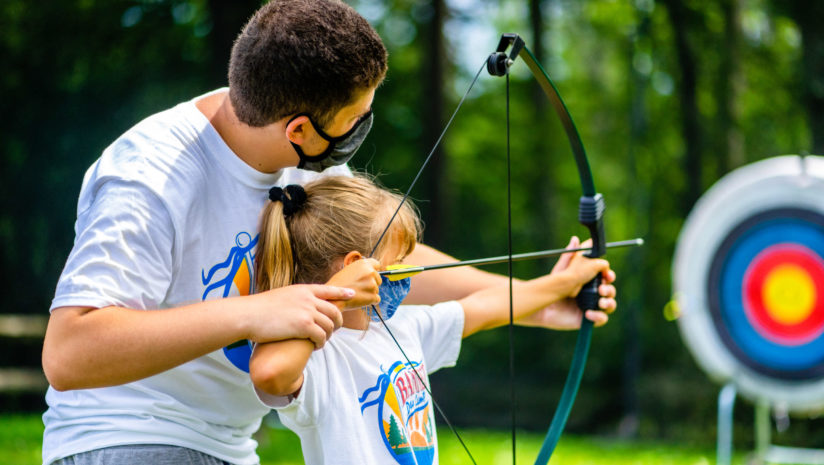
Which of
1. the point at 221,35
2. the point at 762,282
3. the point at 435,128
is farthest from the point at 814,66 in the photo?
the point at 221,35

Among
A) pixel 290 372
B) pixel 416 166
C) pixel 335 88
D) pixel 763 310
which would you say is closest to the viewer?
pixel 290 372

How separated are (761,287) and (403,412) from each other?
8.78 ft

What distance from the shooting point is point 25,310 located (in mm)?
6305

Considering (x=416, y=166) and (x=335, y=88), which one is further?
(x=416, y=166)

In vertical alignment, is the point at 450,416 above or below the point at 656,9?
below

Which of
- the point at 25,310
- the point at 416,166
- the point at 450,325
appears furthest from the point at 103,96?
the point at 450,325

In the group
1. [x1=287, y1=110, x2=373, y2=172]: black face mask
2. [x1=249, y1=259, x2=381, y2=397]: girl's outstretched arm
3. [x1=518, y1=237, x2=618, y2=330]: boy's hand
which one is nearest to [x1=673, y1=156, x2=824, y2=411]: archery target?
[x1=518, y1=237, x2=618, y2=330]: boy's hand

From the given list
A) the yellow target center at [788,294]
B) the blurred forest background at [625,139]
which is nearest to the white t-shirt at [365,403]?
the yellow target center at [788,294]

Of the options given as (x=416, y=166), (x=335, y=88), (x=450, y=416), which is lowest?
(x=450, y=416)

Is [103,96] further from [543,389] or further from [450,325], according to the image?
[450,325]

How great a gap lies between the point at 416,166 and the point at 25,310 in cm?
332

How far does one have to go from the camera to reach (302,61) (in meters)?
1.16

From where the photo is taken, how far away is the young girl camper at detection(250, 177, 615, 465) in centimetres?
128

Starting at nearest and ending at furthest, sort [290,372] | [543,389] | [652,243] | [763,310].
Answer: [290,372] < [763,310] < [652,243] < [543,389]
